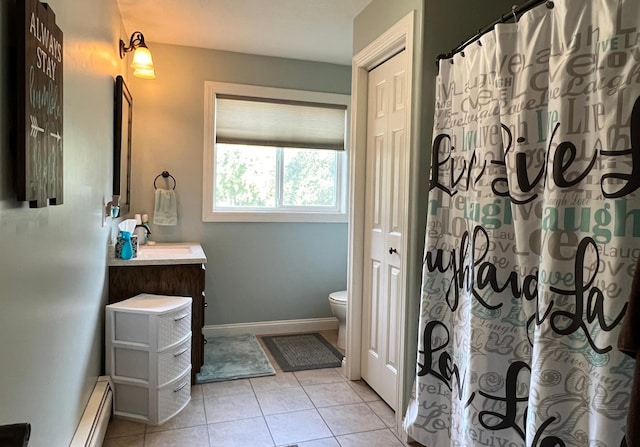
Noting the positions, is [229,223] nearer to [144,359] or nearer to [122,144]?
[122,144]

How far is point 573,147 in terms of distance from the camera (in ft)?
4.46

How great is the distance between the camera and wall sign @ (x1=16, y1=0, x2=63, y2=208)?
1.07 meters

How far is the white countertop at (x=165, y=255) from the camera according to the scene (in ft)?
8.66

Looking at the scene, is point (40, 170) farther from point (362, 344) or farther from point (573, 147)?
point (362, 344)

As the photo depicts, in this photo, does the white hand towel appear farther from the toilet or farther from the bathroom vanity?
the toilet

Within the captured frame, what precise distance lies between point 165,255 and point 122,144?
0.78 m

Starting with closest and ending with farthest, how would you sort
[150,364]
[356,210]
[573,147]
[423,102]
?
[573,147] → [423,102] → [150,364] → [356,210]

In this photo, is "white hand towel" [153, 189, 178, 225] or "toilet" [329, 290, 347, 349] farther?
"white hand towel" [153, 189, 178, 225]

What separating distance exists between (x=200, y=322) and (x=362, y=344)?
1.06 meters

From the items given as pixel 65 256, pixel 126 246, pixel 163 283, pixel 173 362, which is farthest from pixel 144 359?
pixel 65 256

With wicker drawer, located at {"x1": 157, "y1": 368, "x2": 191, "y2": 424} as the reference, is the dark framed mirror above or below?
above

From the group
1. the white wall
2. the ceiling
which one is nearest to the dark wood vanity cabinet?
the white wall

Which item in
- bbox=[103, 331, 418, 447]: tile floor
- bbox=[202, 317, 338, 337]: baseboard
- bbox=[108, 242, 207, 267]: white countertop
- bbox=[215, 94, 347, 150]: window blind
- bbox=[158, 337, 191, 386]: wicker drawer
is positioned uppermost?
bbox=[215, 94, 347, 150]: window blind

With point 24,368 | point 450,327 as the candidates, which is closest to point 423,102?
point 450,327
